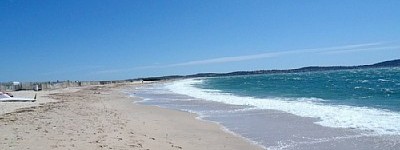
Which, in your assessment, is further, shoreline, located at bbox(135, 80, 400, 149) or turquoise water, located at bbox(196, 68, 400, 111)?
turquoise water, located at bbox(196, 68, 400, 111)

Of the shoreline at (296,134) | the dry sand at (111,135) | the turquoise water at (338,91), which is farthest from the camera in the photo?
the turquoise water at (338,91)

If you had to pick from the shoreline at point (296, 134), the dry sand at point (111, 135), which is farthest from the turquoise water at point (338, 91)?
the dry sand at point (111, 135)

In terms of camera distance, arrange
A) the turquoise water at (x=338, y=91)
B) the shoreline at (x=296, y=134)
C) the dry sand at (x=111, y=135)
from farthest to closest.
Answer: the turquoise water at (x=338, y=91)
the shoreline at (x=296, y=134)
the dry sand at (x=111, y=135)

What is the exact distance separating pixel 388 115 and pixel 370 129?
3943 millimetres

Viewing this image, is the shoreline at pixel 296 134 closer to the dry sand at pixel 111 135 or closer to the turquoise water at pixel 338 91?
the dry sand at pixel 111 135

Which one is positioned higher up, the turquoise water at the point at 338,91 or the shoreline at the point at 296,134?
the turquoise water at the point at 338,91

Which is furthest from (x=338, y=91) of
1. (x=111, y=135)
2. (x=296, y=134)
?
(x=111, y=135)

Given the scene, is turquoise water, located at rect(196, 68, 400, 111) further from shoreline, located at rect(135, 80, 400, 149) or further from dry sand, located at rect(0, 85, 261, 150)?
dry sand, located at rect(0, 85, 261, 150)

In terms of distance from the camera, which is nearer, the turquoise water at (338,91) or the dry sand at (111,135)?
the dry sand at (111,135)

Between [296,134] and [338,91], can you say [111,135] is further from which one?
[338,91]

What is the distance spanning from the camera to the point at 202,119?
54.3 ft

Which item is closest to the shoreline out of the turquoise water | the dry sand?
the dry sand

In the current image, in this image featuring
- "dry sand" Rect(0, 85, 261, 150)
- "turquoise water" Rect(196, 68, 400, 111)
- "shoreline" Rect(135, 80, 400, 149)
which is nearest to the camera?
"dry sand" Rect(0, 85, 261, 150)

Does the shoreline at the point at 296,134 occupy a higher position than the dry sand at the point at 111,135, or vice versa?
the dry sand at the point at 111,135
